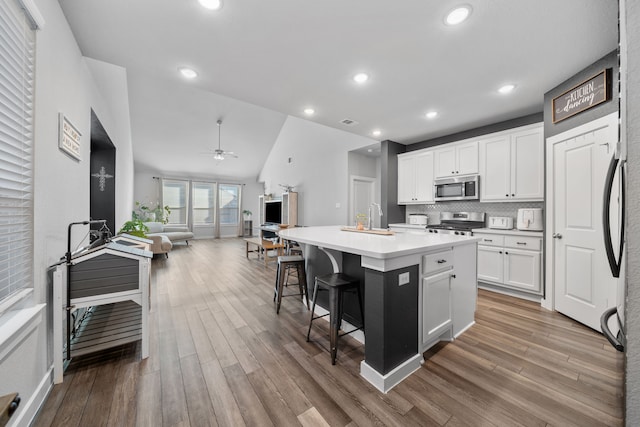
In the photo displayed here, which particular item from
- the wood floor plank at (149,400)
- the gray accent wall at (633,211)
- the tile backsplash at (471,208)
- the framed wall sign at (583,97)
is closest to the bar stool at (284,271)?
the wood floor plank at (149,400)

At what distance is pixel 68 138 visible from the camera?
185 cm

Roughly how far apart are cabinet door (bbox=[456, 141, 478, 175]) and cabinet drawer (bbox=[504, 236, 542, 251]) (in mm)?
1154

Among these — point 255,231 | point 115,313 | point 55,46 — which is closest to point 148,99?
point 55,46

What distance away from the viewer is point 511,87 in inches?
107

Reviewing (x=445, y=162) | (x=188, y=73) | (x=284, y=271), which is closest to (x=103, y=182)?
(x=188, y=73)

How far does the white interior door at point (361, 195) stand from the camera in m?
5.59

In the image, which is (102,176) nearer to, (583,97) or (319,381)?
(319,381)

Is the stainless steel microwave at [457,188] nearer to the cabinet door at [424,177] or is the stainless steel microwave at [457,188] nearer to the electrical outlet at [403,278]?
the cabinet door at [424,177]

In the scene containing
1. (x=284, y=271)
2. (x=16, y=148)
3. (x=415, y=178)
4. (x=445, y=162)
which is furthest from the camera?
(x=415, y=178)

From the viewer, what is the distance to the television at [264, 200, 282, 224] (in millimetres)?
7875

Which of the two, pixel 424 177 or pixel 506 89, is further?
pixel 424 177

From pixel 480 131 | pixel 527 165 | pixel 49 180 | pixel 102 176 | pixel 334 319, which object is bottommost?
pixel 334 319

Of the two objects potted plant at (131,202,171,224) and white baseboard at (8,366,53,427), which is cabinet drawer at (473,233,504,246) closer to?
white baseboard at (8,366,53,427)

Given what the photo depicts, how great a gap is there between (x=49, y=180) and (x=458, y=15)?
3.06 m
